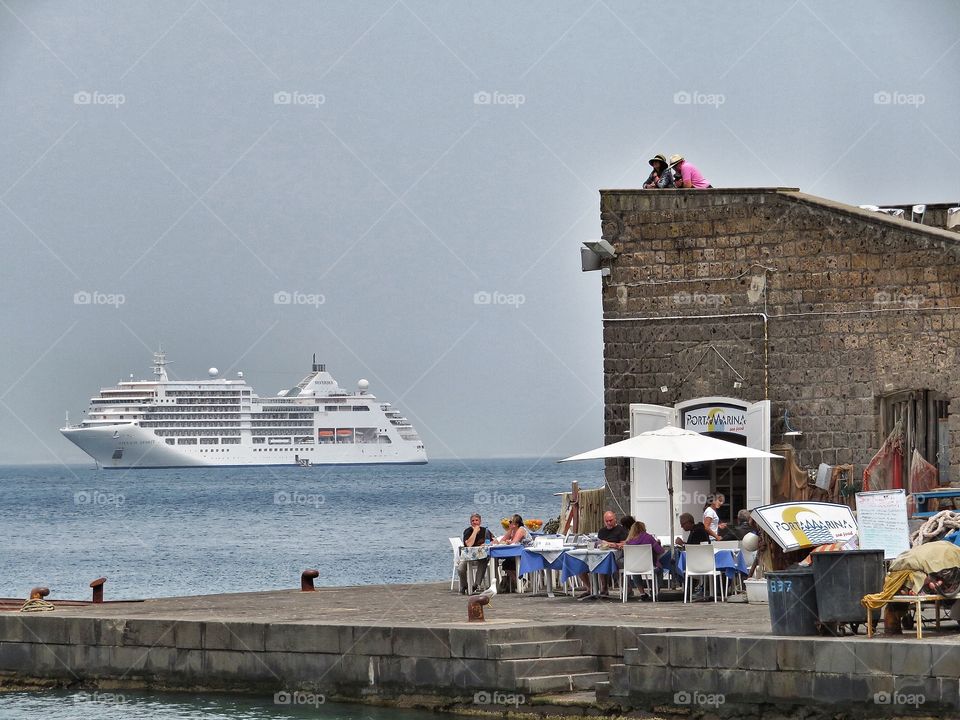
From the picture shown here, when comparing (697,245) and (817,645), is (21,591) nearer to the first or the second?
(697,245)

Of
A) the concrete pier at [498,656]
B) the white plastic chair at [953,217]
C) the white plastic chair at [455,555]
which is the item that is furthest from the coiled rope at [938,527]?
the white plastic chair at [953,217]

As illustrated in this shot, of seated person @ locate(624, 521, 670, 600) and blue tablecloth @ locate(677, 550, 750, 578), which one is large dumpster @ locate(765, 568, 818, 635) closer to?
blue tablecloth @ locate(677, 550, 750, 578)

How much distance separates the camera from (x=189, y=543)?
55.4m

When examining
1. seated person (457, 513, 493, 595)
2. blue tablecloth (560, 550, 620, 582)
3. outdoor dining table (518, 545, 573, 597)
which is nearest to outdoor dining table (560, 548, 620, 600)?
blue tablecloth (560, 550, 620, 582)

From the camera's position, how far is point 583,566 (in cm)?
1566

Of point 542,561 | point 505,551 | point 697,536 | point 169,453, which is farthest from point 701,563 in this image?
point 169,453

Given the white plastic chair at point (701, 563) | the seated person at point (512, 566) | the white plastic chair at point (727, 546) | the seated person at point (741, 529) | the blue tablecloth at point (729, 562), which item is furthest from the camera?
the seated person at point (512, 566)

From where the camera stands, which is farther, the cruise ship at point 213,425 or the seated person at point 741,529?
the cruise ship at point 213,425

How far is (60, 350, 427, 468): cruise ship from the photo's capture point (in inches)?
4530

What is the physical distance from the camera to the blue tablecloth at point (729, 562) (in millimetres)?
14883

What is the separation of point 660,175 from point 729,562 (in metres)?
5.90

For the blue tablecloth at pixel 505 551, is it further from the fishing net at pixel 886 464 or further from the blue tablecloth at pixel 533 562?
the fishing net at pixel 886 464

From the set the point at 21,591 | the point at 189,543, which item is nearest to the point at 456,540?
the point at 21,591

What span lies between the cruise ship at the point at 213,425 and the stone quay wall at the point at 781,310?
9798cm
